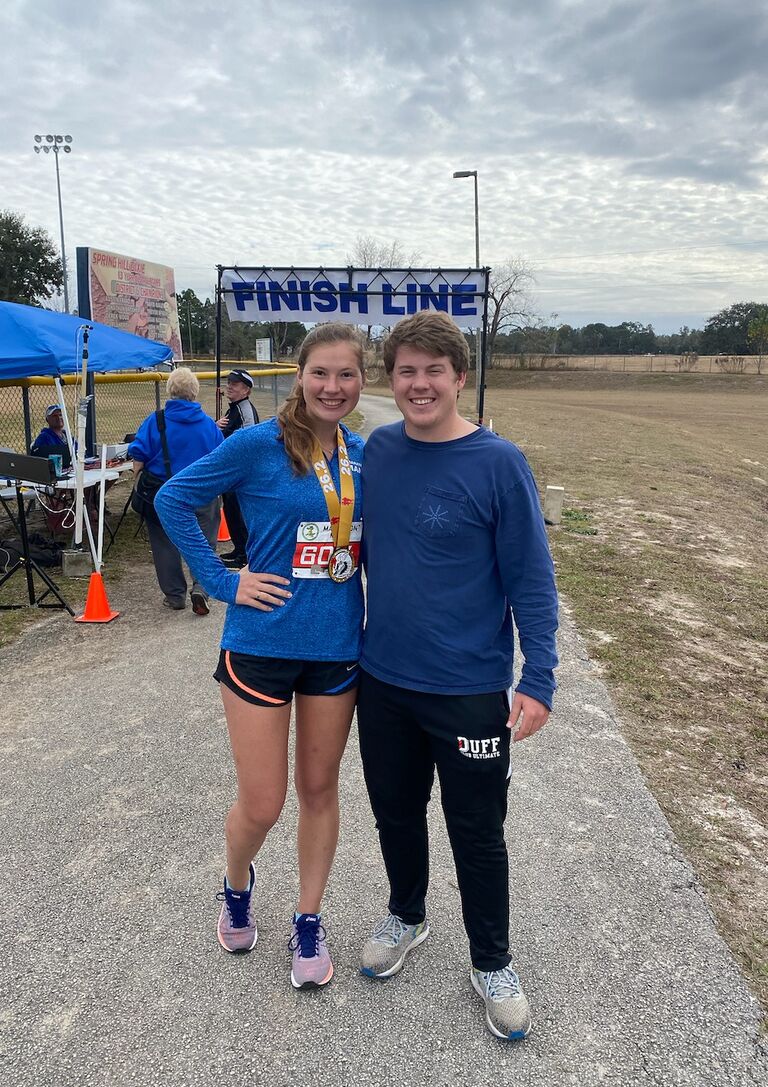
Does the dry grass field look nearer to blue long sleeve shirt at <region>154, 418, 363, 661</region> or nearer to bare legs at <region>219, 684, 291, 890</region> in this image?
bare legs at <region>219, 684, 291, 890</region>

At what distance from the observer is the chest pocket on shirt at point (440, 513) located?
190 centimetres

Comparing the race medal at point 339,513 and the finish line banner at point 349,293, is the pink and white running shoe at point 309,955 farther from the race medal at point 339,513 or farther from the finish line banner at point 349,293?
the finish line banner at point 349,293

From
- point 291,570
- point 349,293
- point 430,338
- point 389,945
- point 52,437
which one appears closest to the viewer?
point 430,338

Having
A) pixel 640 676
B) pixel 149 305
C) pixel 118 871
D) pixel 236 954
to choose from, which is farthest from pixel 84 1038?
pixel 149 305

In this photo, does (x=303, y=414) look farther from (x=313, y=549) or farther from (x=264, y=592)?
(x=264, y=592)

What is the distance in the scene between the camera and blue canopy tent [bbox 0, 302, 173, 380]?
5.97m

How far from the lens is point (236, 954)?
233cm

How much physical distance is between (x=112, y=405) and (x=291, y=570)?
23906 millimetres

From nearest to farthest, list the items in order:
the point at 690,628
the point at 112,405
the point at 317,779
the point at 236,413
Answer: the point at 317,779
the point at 690,628
the point at 236,413
the point at 112,405

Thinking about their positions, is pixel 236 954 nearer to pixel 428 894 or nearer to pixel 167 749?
pixel 428 894

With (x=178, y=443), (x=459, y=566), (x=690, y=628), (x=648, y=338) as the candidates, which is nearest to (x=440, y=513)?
(x=459, y=566)

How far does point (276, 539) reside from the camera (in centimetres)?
199

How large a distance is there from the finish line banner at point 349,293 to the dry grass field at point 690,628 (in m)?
3.39

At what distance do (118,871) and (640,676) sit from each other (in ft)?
11.0
